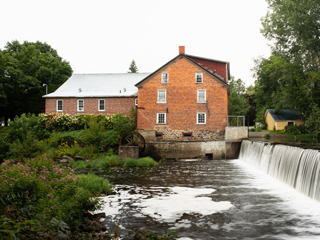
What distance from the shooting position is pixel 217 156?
2838 centimetres

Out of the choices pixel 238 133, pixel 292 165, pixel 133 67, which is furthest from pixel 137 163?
pixel 133 67

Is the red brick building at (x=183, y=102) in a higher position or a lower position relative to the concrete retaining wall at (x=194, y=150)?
higher

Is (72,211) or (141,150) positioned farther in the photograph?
(141,150)

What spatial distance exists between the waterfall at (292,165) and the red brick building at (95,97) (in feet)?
61.3

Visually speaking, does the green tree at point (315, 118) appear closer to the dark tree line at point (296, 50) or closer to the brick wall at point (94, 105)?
the dark tree line at point (296, 50)

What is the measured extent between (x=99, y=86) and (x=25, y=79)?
11.2 meters

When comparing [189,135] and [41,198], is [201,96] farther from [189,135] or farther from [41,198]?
[41,198]

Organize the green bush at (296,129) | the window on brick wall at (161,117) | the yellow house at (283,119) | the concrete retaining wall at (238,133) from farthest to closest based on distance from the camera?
1. the yellow house at (283,119)
2. the green bush at (296,129)
3. the window on brick wall at (161,117)
4. the concrete retaining wall at (238,133)

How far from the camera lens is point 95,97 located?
3825cm

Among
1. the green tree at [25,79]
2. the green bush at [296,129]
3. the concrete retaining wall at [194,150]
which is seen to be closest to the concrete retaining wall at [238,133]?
the concrete retaining wall at [194,150]

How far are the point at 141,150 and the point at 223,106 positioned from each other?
9.80m

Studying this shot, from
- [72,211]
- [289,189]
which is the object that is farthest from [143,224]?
[289,189]

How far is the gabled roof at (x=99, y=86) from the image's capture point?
38.6 meters

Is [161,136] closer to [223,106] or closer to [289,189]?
[223,106]
